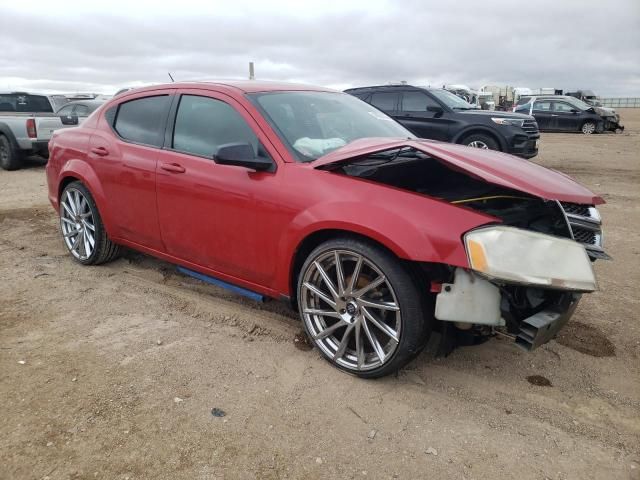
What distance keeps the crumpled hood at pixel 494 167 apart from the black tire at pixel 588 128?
2098 cm

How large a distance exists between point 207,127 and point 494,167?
6.40 ft

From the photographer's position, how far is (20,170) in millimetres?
11078

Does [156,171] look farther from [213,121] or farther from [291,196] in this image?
[291,196]

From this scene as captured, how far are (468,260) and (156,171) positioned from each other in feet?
7.81

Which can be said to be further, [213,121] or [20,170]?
[20,170]

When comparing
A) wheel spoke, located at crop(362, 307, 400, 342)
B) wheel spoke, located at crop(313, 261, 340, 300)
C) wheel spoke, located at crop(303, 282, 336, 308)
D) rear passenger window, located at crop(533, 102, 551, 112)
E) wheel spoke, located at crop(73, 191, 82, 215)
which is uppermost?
rear passenger window, located at crop(533, 102, 551, 112)

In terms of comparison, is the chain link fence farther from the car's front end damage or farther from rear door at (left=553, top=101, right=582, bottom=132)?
the car's front end damage

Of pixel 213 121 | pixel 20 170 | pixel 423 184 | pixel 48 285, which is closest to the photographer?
pixel 423 184

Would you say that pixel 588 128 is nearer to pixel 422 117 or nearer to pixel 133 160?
pixel 422 117

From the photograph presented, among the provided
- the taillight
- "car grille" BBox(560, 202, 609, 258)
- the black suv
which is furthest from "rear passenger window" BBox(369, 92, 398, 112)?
"car grille" BBox(560, 202, 609, 258)

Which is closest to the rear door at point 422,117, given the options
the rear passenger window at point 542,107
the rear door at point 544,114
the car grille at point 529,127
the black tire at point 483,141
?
the black tire at point 483,141

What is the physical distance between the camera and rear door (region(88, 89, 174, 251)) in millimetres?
3787

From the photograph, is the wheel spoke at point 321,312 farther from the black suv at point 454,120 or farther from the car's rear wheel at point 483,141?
the car's rear wheel at point 483,141

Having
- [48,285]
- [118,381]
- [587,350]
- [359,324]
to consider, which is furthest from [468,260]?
[48,285]
